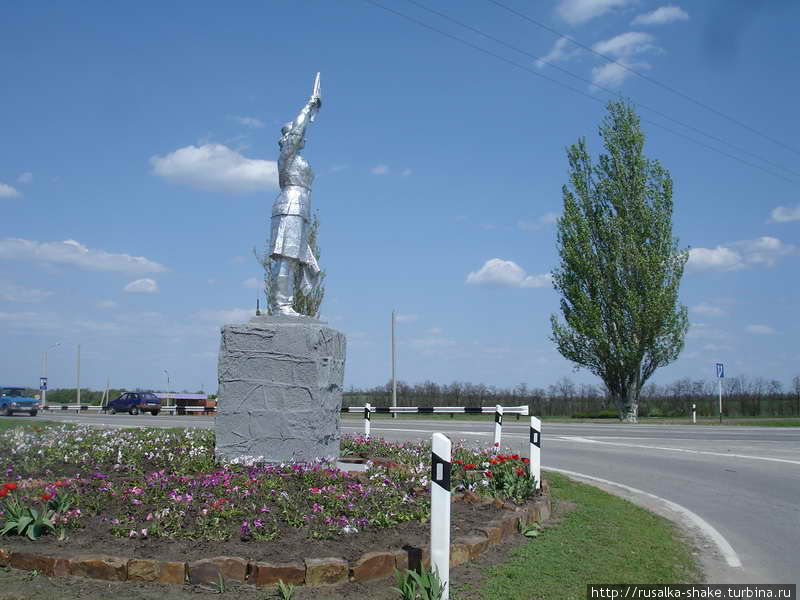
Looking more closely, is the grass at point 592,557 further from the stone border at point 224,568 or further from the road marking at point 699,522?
the stone border at point 224,568

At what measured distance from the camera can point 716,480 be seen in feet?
38.9

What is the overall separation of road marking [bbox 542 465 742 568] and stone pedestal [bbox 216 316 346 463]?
14.9 ft

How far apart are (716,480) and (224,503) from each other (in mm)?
8447

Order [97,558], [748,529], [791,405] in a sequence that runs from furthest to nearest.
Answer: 1. [791,405]
2. [748,529]
3. [97,558]

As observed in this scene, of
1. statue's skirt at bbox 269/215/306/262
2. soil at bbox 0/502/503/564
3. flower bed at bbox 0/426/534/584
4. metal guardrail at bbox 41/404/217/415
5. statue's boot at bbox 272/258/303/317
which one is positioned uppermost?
statue's skirt at bbox 269/215/306/262

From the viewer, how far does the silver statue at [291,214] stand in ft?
33.6

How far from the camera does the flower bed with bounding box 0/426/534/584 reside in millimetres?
5820

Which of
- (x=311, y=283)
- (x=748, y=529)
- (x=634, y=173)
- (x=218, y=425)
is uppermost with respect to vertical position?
(x=634, y=173)

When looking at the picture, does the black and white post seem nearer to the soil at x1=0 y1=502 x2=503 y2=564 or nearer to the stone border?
the stone border

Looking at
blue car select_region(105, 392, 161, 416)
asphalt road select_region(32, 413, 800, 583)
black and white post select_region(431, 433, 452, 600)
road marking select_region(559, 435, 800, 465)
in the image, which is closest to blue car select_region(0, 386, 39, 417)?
blue car select_region(105, 392, 161, 416)

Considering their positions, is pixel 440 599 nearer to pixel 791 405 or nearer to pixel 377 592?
pixel 377 592

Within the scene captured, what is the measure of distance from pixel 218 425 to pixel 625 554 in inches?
207

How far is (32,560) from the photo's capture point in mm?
5438

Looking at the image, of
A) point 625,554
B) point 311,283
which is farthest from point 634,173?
point 625,554
